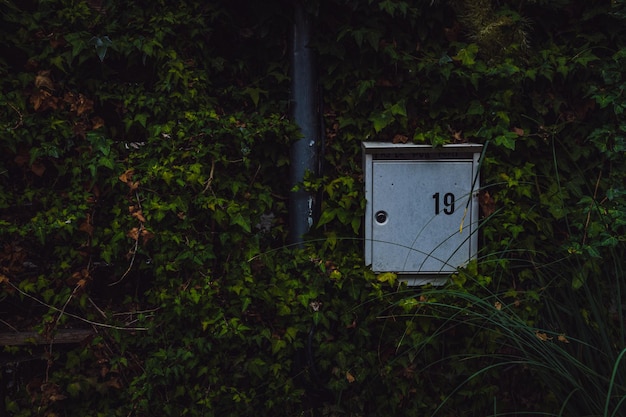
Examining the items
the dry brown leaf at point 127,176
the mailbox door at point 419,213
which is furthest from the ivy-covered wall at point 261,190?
the mailbox door at point 419,213

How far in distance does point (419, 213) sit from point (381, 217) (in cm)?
19

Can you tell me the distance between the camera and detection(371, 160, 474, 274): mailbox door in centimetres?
250

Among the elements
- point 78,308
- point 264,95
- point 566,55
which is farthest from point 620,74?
point 78,308

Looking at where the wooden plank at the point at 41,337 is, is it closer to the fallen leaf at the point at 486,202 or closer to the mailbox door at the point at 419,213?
the mailbox door at the point at 419,213

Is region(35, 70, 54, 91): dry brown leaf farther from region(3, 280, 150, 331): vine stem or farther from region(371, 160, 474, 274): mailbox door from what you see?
region(371, 160, 474, 274): mailbox door

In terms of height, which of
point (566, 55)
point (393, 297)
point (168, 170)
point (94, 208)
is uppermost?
point (566, 55)

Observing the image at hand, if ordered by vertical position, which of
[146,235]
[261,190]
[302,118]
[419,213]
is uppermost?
[302,118]

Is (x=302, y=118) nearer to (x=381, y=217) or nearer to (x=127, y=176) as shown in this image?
(x=381, y=217)

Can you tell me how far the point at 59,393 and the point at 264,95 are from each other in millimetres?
1770

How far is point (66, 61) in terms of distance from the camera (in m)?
2.50

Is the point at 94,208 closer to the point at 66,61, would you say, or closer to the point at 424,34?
the point at 66,61

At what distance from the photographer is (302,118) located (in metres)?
2.60

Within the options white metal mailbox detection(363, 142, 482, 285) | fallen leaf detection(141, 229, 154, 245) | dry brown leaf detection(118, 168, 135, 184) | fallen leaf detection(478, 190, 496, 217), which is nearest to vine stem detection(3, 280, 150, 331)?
fallen leaf detection(141, 229, 154, 245)

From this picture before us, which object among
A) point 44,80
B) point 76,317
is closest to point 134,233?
point 76,317
